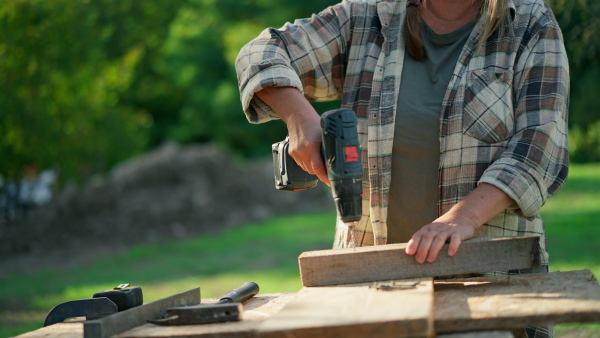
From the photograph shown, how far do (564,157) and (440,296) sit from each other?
2.71ft

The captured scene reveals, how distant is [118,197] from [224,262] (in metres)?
5.79

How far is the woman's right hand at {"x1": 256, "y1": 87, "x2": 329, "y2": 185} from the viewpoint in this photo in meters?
2.55

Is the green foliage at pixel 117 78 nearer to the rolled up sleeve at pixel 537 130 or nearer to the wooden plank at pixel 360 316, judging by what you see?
the rolled up sleeve at pixel 537 130

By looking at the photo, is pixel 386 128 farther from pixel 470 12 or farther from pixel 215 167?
pixel 215 167

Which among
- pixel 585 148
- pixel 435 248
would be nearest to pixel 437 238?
pixel 435 248

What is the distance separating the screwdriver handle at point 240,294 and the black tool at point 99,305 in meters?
0.31

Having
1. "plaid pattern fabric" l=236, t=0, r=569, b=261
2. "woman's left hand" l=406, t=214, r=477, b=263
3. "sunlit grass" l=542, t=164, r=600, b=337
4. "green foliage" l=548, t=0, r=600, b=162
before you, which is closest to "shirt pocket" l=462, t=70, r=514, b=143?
"plaid pattern fabric" l=236, t=0, r=569, b=261

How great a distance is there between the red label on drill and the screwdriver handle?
0.67 metres

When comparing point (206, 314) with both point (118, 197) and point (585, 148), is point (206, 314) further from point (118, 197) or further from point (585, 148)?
point (585, 148)

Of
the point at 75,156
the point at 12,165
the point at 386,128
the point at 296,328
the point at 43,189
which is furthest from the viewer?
the point at 43,189

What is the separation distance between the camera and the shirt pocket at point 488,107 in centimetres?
265

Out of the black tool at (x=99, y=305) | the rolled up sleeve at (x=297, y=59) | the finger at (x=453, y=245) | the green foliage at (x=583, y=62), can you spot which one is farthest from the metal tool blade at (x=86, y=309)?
the green foliage at (x=583, y=62)

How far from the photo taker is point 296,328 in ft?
5.89

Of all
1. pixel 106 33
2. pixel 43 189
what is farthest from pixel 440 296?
pixel 43 189
